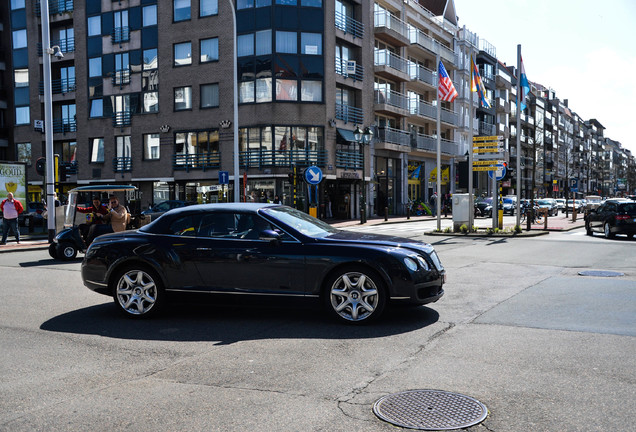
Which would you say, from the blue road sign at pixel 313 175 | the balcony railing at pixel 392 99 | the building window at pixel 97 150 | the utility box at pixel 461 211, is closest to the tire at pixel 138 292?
the blue road sign at pixel 313 175

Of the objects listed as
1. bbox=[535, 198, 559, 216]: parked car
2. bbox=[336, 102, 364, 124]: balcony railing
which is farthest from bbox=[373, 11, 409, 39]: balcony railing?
bbox=[535, 198, 559, 216]: parked car

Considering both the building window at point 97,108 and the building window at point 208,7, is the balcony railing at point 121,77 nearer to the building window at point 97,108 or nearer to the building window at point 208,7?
→ the building window at point 97,108

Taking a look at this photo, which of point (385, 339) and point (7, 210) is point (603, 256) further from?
point (7, 210)

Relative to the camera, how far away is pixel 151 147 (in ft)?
129

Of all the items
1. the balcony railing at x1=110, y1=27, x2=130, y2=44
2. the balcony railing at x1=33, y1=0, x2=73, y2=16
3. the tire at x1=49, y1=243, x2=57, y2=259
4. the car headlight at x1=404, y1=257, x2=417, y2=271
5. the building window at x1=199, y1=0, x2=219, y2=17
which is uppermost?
the balcony railing at x1=33, y1=0, x2=73, y2=16

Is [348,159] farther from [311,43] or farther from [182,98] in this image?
[182,98]

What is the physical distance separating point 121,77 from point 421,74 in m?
22.5

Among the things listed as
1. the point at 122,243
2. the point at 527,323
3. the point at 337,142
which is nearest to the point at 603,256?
the point at 527,323

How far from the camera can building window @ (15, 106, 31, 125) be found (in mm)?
45562

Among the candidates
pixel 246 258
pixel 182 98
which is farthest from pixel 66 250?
pixel 182 98

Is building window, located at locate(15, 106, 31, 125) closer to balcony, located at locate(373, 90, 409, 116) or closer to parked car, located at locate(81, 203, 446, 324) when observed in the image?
balcony, located at locate(373, 90, 409, 116)

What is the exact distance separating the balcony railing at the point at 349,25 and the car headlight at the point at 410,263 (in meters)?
32.9

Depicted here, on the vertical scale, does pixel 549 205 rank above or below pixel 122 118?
below

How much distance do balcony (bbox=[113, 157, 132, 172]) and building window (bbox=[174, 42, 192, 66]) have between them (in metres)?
7.51
